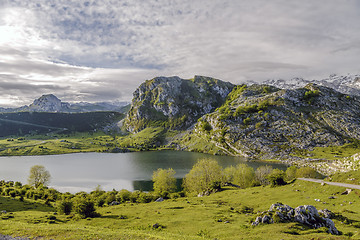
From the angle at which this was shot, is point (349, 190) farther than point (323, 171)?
No

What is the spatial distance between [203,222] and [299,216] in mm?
17593

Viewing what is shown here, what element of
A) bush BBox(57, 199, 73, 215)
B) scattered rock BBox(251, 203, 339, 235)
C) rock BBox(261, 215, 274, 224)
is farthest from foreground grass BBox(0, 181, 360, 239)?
bush BBox(57, 199, 73, 215)

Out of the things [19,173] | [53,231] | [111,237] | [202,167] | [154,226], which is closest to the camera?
[111,237]

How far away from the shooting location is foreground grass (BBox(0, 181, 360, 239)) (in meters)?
27.7

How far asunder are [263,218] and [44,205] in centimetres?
7220

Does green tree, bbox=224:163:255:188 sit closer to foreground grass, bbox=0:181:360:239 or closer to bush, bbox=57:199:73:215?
foreground grass, bbox=0:181:360:239

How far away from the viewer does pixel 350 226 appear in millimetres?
30188

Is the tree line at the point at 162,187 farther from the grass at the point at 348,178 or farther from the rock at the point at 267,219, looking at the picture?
the rock at the point at 267,219

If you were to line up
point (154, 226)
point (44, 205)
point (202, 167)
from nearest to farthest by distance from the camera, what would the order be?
point (154, 226) → point (44, 205) → point (202, 167)

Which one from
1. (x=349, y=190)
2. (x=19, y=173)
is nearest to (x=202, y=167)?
(x=349, y=190)

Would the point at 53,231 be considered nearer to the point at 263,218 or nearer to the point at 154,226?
the point at 154,226

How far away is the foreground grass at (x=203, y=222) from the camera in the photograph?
2772 cm

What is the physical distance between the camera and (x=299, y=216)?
31.8 m

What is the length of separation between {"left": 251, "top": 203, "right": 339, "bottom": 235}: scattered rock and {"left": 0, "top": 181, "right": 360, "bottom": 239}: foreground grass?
1.59 m
